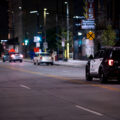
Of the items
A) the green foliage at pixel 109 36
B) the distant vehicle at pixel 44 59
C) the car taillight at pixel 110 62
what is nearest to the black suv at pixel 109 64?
the car taillight at pixel 110 62

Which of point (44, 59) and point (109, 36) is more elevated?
point (109, 36)

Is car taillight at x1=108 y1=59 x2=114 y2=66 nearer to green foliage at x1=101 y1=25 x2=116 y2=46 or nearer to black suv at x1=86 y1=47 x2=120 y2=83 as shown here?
black suv at x1=86 y1=47 x2=120 y2=83

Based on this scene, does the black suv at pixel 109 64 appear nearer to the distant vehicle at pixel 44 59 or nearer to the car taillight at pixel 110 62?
the car taillight at pixel 110 62

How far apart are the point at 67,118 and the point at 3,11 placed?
134543 millimetres

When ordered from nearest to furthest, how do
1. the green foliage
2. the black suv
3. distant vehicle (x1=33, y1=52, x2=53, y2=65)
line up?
the black suv, distant vehicle (x1=33, y1=52, x2=53, y2=65), the green foliage

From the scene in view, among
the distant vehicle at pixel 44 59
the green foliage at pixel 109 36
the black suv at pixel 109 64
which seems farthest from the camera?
the green foliage at pixel 109 36

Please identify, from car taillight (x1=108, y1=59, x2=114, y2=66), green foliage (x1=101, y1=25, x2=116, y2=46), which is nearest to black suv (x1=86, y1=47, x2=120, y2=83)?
car taillight (x1=108, y1=59, x2=114, y2=66)

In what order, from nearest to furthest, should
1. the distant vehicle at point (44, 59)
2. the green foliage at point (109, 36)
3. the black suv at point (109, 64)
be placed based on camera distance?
the black suv at point (109, 64), the distant vehicle at point (44, 59), the green foliage at point (109, 36)

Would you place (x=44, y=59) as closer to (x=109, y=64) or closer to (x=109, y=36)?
(x=109, y=36)

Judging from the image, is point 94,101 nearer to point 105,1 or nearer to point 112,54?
point 112,54

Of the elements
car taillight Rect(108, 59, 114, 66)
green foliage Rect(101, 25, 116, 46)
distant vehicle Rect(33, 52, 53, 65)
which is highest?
green foliage Rect(101, 25, 116, 46)

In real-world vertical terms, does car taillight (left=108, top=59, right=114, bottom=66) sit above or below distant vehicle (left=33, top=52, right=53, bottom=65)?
above

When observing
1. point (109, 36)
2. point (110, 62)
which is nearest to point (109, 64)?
point (110, 62)

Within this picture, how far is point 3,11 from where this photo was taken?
469ft
